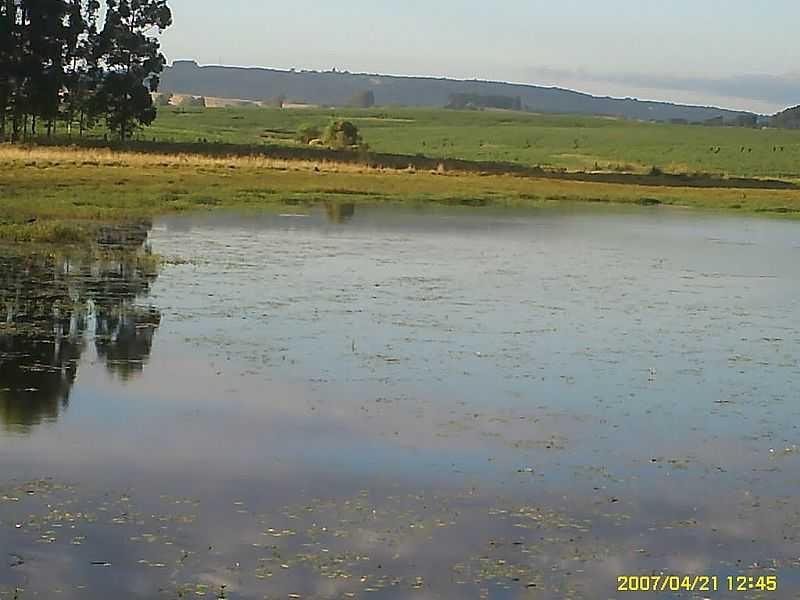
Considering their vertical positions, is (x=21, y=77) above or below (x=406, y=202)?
above

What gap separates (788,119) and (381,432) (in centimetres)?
18126

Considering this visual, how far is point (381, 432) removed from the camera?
10.2m

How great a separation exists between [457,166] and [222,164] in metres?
13.8

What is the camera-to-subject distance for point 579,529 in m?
7.96

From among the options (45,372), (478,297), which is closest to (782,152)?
(478,297)

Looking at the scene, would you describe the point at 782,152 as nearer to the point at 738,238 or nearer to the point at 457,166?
the point at 457,166

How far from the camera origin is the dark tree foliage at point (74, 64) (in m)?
53.7

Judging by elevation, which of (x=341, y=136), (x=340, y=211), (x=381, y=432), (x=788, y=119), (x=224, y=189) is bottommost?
(x=381, y=432)

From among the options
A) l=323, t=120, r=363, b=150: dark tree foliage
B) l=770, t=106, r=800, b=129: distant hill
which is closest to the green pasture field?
l=323, t=120, r=363, b=150: dark tree foliage

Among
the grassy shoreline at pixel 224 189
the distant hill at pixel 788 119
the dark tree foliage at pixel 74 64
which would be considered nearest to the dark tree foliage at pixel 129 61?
the dark tree foliage at pixel 74 64
